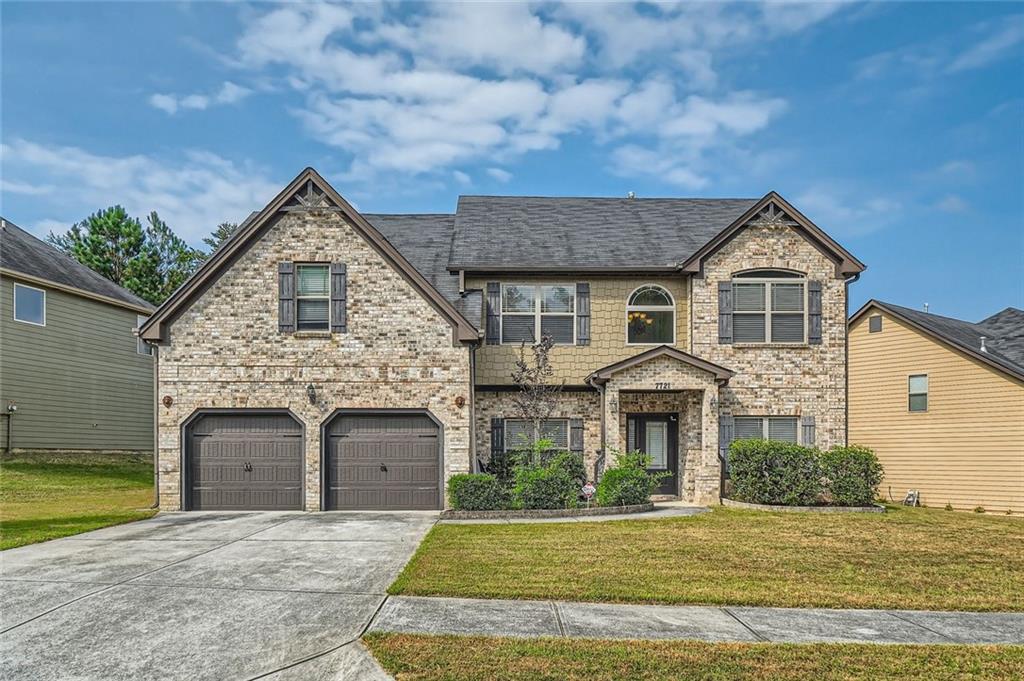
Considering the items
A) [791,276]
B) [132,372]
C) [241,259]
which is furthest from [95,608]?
[132,372]

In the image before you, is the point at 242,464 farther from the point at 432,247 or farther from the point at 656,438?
the point at 656,438

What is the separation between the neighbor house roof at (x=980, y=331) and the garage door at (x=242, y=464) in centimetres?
1565

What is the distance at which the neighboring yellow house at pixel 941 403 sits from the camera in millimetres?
17297

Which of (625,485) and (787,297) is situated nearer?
(625,485)

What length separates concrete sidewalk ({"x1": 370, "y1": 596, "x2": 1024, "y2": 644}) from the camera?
665cm

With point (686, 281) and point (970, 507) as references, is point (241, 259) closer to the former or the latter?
point (686, 281)

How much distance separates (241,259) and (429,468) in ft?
20.0

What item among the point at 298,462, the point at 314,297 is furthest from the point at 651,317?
the point at 298,462

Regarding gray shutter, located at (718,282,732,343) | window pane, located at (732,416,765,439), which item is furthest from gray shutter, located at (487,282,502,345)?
window pane, located at (732,416,765,439)

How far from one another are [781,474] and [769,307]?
165 inches

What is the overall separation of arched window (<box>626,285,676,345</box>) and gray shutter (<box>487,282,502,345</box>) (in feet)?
10.3

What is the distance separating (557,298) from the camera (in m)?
18.1

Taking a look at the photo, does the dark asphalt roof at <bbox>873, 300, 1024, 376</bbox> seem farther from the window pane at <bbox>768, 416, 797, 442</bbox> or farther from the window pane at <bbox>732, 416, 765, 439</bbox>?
the window pane at <bbox>732, 416, 765, 439</bbox>

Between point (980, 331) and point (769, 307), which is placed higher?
point (769, 307)
